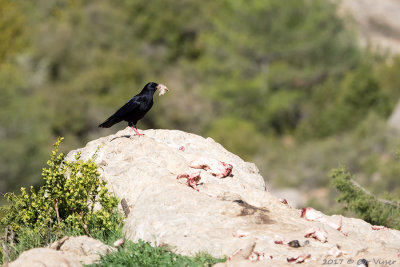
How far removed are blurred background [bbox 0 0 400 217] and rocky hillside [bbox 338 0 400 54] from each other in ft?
0.37

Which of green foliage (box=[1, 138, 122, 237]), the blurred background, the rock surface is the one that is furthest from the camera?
the blurred background

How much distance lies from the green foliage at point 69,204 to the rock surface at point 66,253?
659mm

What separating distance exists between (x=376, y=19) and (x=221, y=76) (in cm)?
1678

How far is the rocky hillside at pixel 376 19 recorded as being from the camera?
73.4 m

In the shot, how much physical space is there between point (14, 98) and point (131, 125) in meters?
41.6

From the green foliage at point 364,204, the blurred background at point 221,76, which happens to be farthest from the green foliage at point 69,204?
the blurred background at point 221,76

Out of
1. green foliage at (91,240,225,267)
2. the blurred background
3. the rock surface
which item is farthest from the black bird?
the blurred background

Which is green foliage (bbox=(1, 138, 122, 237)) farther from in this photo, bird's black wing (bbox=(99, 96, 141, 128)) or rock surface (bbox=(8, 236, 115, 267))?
bird's black wing (bbox=(99, 96, 141, 128))

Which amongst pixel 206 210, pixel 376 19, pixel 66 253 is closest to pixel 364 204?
pixel 206 210

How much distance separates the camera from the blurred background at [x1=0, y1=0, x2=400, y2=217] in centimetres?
4925

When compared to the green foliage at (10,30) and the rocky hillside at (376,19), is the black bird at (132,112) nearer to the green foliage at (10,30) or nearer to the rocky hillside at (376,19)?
the green foliage at (10,30)

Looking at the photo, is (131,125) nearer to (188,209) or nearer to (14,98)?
(188,209)

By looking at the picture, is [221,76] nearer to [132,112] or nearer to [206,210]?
[132,112]

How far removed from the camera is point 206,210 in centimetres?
1005
